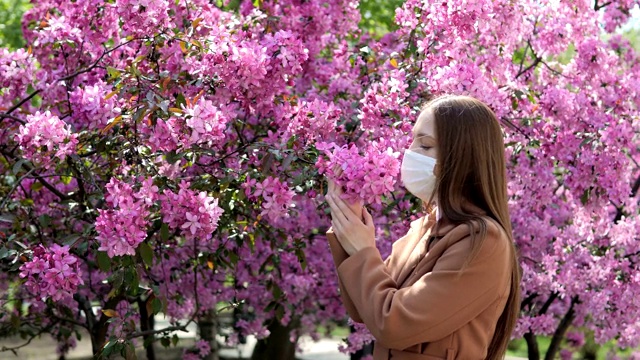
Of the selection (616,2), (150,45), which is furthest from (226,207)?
(616,2)

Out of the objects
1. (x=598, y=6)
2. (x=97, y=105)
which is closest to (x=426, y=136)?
(x=97, y=105)

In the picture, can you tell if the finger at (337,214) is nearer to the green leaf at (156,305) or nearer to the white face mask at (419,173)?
the white face mask at (419,173)

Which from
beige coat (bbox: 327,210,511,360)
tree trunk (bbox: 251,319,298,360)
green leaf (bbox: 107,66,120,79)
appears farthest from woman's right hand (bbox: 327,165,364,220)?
tree trunk (bbox: 251,319,298,360)

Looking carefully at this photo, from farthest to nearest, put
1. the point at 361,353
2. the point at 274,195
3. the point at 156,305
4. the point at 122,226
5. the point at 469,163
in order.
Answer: the point at 361,353 → the point at 156,305 → the point at 274,195 → the point at 122,226 → the point at 469,163

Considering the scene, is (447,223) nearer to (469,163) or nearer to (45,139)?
(469,163)

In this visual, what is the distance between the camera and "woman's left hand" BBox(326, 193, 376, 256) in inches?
95.4

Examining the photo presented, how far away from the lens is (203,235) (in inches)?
136

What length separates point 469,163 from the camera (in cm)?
234

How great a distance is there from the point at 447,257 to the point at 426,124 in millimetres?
361

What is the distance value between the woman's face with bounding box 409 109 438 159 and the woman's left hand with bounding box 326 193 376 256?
23cm

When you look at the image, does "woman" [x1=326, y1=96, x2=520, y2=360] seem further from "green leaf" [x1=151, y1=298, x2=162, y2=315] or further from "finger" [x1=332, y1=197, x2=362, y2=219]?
"green leaf" [x1=151, y1=298, x2=162, y2=315]

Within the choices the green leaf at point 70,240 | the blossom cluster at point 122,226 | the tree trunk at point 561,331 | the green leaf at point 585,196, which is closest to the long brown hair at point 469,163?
the blossom cluster at point 122,226

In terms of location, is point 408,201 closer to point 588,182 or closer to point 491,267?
point 588,182

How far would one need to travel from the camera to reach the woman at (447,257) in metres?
2.25
